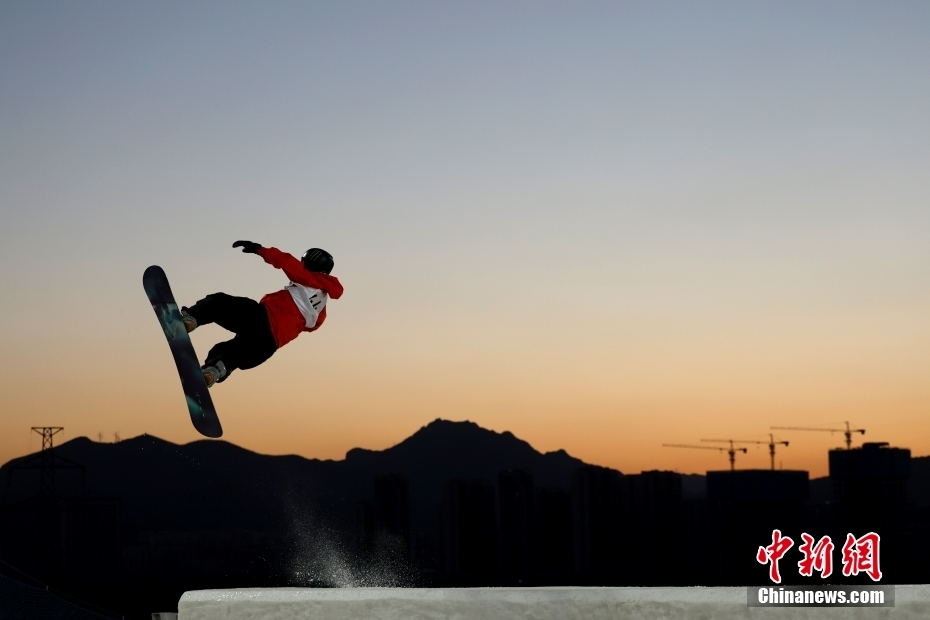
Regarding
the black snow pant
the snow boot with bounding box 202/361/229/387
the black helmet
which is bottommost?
the snow boot with bounding box 202/361/229/387

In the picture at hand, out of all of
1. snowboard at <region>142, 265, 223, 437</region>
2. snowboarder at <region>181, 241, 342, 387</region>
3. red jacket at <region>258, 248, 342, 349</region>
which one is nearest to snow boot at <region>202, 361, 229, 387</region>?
snowboarder at <region>181, 241, 342, 387</region>

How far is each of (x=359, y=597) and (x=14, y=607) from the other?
544 inches

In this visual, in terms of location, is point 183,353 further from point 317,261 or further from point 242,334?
point 317,261

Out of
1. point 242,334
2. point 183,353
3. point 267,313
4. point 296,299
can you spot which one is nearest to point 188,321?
point 183,353

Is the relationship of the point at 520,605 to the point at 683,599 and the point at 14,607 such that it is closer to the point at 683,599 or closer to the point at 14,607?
the point at 683,599

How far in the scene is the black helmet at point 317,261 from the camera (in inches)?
611

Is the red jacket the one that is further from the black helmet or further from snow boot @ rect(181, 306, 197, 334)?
snow boot @ rect(181, 306, 197, 334)

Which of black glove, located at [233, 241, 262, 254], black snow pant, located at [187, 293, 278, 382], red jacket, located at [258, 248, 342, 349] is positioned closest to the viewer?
black glove, located at [233, 241, 262, 254]

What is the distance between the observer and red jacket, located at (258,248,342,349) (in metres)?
15.4

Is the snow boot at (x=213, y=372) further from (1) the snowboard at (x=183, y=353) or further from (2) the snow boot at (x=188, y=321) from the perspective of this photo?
(2) the snow boot at (x=188, y=321)

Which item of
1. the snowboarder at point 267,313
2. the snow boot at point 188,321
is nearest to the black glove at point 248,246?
the snowboarder at point 267,313

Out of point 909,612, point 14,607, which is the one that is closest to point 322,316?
point 909,612

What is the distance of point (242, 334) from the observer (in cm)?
1527

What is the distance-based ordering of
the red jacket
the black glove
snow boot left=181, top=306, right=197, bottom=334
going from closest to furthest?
the black glove < the red jacket < snow boot left=181, top=306, right=197, bottom=334
